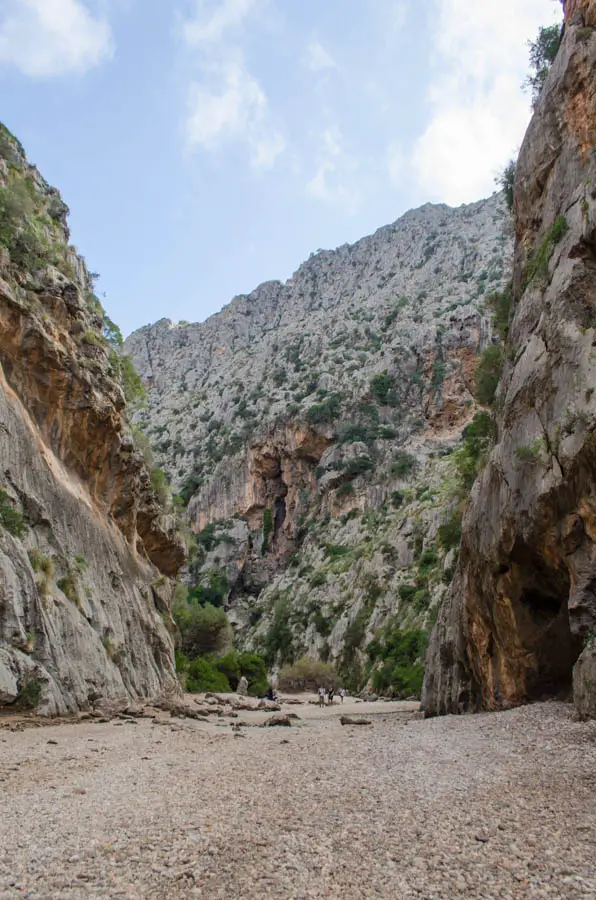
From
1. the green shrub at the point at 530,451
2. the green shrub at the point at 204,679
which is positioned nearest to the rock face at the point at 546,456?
the green shrub at the point at 530,451

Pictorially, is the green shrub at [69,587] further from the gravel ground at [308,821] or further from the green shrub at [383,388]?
the green shrub at [383,388]

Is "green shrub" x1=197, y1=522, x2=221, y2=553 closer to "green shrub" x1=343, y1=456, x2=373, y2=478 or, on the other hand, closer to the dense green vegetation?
"green shrub" x1=343, y1=456, x2=373, y2=478

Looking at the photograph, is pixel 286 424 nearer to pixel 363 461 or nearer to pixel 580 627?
pixel 363 461

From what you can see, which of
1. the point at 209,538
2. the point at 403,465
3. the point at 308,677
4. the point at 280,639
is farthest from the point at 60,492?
the point at 209,538

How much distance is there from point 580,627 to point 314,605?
53296 mm

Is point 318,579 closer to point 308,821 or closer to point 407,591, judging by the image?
point 407,591

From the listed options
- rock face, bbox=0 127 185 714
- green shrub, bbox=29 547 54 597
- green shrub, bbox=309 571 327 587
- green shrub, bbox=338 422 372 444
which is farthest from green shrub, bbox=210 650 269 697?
green shrub, bbox=338 422 372 444

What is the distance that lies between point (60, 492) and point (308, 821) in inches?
636

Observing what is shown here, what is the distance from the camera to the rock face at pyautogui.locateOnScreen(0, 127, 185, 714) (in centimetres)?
1405

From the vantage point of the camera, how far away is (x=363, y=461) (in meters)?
78.1

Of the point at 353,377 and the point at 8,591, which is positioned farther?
the point at 353,377

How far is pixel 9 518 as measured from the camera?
1491cm

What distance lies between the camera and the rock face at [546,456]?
11.5 metres

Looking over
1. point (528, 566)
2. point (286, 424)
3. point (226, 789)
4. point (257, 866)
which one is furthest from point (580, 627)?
point (286, 424)
